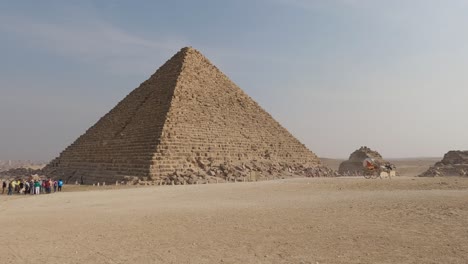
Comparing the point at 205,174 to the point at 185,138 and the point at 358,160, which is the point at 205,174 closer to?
the point at 185,138

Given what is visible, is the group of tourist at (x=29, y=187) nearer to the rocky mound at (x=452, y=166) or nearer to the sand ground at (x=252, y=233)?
the sand ground at (x=252, y=233)

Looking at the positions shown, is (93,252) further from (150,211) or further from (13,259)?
(150,211)

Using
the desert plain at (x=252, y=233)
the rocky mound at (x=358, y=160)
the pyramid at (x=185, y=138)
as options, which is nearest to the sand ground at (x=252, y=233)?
the desert plain at (x=252, y=233)

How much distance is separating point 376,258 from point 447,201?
5737 millimetres

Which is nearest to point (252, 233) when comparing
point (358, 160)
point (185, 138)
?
point (185, 138)

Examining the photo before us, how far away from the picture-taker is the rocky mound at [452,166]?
91.5 feet

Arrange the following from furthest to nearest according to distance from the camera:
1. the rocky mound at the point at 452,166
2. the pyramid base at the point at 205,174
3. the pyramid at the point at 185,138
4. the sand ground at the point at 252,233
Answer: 1. the rocky mound at the point at 452,166
2. the pyramid at the point at 185,138
3. the pyramid base at the point at 205,174
4. the sand ground at the point at 252,233

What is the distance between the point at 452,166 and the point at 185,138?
18903 mm

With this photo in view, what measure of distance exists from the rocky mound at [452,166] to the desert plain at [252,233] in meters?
18.2

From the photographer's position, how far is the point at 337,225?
8227 mm

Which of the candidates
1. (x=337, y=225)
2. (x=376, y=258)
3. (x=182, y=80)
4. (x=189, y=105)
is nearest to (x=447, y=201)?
(x=337, y=225)

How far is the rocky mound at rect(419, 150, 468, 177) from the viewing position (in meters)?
27.9

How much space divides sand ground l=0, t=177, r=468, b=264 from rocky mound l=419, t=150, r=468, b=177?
1853 centimetres

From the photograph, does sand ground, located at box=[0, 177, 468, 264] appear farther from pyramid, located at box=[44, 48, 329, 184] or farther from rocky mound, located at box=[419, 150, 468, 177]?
rocky mound, located at box=[419, 150, 468, 177]
